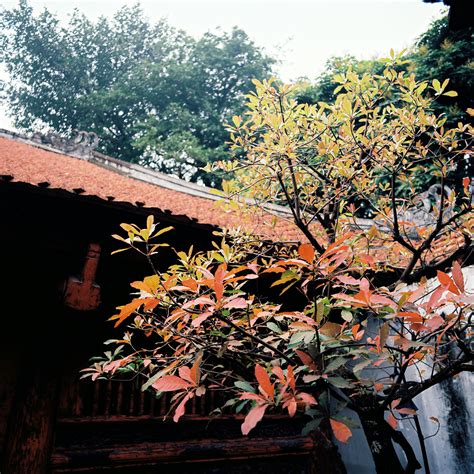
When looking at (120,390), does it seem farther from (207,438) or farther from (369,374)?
(369,374)

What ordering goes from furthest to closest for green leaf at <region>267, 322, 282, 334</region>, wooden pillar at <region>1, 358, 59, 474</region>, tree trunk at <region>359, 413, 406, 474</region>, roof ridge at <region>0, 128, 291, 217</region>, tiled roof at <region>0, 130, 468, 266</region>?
roof ridge at <region>0, 128, 291, 217</region>
tiled roof at <region>0, 130, 468, 266</region>
wooden pillar at <region>1, 358, 59, 474</region>
tree trunk at <region>359, 413, 406, 474</region>
green leaf at <region>267, 322, 282, 334</region>

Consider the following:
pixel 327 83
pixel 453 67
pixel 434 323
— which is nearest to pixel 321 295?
pixel 434 323

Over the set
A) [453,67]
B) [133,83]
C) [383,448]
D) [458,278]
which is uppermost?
[133,83]

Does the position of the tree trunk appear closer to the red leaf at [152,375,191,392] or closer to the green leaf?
the green leaf

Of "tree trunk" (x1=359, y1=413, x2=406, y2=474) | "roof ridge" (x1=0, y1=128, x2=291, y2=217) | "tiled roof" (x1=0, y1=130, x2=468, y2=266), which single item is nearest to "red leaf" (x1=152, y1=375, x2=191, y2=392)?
"tree trunk" (x1=359, y1=413, x2=406, y2=474)

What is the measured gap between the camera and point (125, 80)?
729 inches

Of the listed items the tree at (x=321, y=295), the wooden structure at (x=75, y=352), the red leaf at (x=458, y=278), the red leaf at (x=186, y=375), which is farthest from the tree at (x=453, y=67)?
the red leaf at (x=186, y=375)

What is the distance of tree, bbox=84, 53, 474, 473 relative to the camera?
1472mm

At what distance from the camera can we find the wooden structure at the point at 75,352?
262 centimetres

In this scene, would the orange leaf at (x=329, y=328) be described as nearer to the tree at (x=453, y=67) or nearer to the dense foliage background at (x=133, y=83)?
the tree at (x=453, y=67)

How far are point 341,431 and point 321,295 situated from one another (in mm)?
972

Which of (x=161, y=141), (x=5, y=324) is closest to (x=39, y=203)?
(x=5, y=324)

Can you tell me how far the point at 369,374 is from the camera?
4555mm

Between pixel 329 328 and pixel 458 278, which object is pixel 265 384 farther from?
pixel 458 278
